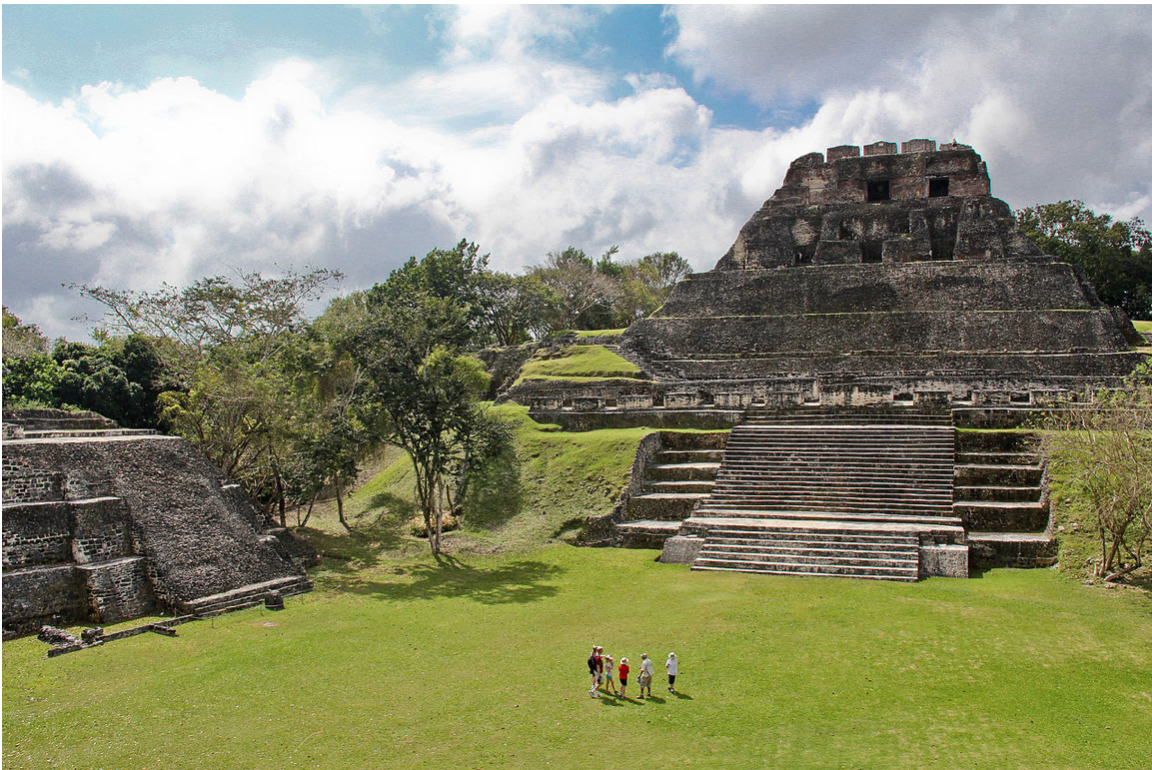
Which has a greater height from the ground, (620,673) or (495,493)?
(495,493)

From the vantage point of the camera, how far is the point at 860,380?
23.5 metres

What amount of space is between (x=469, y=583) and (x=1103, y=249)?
Answer: 38.6 metres

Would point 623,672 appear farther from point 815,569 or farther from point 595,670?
point 815,569

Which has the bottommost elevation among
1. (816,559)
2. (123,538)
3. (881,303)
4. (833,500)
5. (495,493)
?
(816,559)

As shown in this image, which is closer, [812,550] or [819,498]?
[812,550]

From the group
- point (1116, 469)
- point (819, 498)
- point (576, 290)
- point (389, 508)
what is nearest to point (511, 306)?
point (576, 290)

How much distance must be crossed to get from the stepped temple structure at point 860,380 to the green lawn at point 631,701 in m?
1.70

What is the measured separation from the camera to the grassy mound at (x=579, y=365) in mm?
26316

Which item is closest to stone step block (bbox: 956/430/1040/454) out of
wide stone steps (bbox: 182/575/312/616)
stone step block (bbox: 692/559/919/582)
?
stone step block (bbox: 692/559/919/582)

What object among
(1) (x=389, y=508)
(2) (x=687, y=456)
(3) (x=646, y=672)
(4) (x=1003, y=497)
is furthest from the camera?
(1) (x=389, y=508)

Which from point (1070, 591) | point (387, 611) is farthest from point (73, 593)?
point (1070, 591)

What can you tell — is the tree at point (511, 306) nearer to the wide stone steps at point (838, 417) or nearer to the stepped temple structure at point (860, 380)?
the stepped temple structure at point (860, 380)

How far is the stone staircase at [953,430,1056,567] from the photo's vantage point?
12781 mm

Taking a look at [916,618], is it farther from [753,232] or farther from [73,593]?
[753,232]
